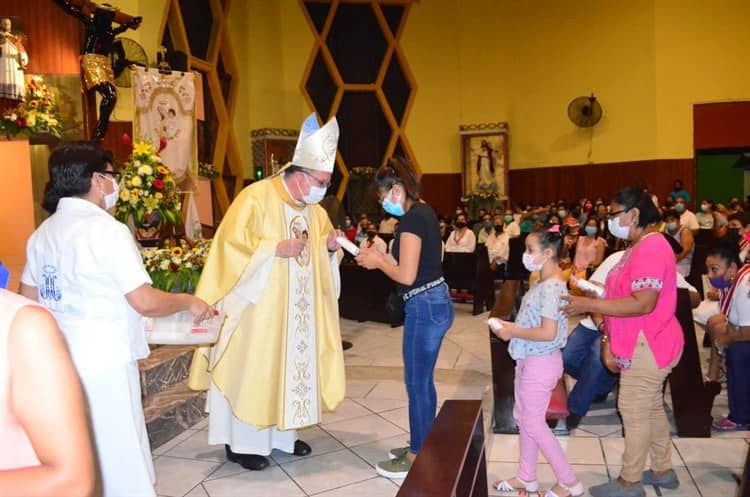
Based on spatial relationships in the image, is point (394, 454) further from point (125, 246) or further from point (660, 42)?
point (660, 42)

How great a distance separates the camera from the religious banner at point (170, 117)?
7.97 m

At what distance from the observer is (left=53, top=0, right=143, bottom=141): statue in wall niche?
704cm

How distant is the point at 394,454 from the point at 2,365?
8.55 feet

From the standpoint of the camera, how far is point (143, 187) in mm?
4613

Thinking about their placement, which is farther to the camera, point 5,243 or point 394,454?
point 5,243

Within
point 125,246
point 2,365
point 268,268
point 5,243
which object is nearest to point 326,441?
point 268,268

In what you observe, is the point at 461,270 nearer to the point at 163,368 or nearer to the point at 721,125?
the point at 163,368

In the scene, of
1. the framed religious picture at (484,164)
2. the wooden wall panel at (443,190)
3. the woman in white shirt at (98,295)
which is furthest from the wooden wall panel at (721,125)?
the woman in white shirt at (98,295)

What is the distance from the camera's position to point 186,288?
4586mm

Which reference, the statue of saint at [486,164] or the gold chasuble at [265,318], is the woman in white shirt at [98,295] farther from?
the statue of saint at [486,164]

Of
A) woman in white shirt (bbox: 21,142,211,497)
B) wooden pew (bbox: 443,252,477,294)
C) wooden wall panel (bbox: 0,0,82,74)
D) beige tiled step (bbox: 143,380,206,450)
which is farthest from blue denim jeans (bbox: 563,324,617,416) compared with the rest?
wooden wall panel (bbox: 0,0,82,74)

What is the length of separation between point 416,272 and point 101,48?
5.99 m

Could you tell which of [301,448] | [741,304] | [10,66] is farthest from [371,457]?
[10,66]

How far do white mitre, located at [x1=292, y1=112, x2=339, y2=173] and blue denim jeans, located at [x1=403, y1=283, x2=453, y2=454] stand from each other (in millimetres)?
751
